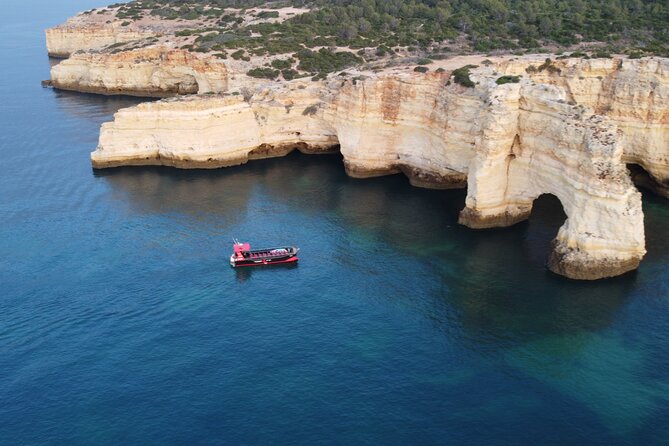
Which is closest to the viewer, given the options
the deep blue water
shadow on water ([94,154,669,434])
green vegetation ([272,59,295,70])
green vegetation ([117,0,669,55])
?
the deep blue water

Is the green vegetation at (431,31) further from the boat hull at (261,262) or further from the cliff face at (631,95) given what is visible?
the boat hull at (261,262)

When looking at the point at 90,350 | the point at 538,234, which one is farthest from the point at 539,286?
the point at 90,350

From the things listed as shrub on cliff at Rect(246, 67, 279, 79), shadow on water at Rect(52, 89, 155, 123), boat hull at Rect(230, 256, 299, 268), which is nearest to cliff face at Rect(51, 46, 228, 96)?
shadow on water at Rect(52, 89, 155, 123)

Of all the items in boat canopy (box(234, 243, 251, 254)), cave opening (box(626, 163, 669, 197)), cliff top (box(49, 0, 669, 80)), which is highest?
cliff top (box(49, 0, 669, 80))

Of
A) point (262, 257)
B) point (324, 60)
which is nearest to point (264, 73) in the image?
point (324, 60)

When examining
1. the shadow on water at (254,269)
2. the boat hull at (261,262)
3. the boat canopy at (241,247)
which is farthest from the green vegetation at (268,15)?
the shadow on water at (254,269)

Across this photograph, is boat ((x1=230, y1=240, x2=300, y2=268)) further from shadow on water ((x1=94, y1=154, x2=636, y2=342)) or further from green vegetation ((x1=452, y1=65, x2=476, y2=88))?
green vegetation ((x1=452, y1=65, x2=476, y2=88))
